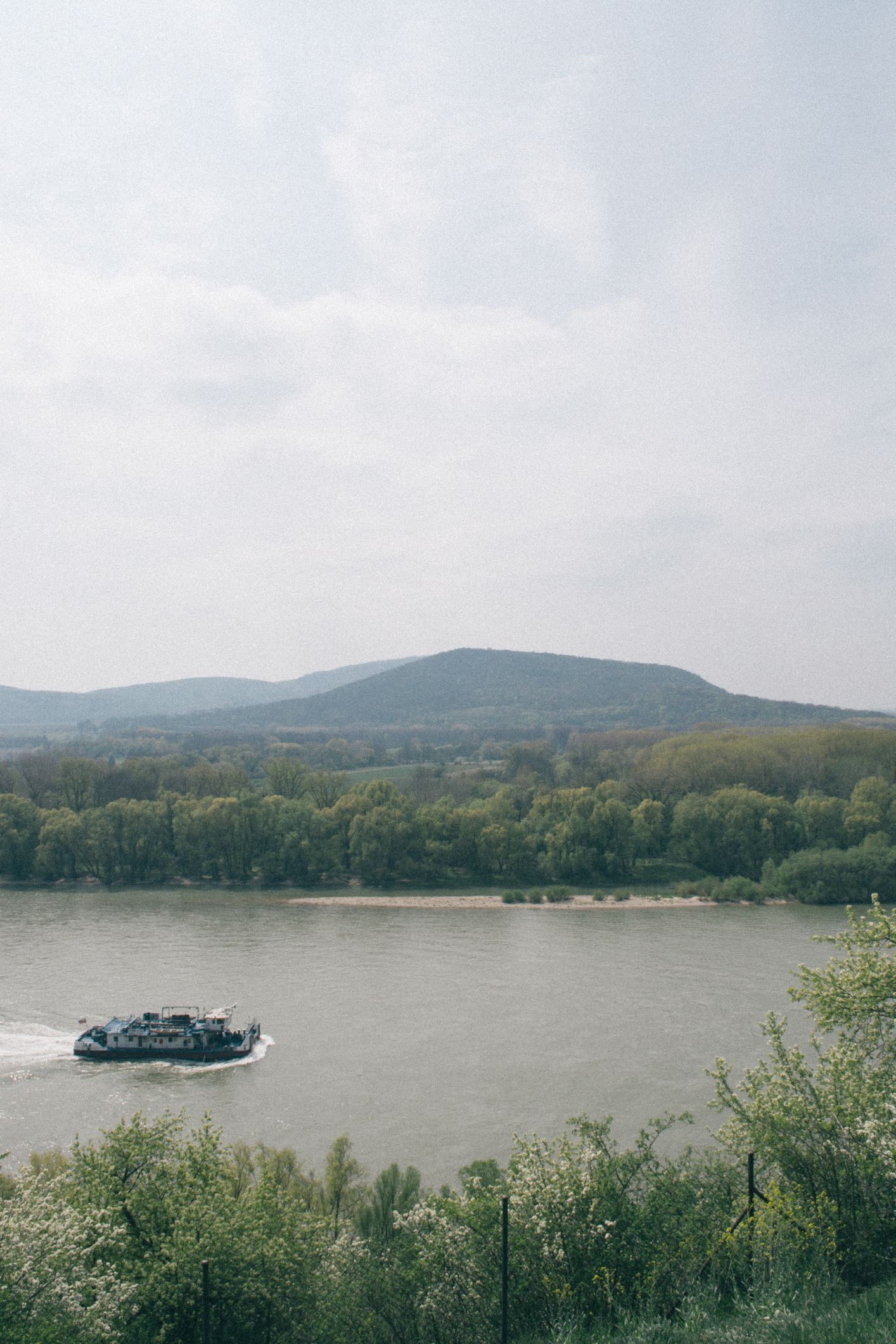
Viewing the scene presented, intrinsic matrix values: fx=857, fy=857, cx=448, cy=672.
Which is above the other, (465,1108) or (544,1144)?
(544,1144)

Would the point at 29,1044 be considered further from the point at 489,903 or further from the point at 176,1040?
the point at 489,903

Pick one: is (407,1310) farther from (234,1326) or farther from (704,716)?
(704,716)

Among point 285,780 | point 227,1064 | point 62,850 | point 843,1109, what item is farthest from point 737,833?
point 843,1109

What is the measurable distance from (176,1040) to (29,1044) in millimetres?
4168

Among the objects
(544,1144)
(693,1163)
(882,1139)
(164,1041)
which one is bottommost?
(164,1041)

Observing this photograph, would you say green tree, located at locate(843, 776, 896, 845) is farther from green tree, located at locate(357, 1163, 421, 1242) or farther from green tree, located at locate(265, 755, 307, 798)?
green tree, located at locate(357, 1163, 421, 1242)

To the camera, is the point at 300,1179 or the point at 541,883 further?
the point at 541,883

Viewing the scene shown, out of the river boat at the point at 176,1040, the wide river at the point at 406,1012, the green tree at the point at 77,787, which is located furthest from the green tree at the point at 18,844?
the river boat at the point at 176,1040

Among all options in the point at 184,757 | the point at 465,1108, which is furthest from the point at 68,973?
the point at 184,757

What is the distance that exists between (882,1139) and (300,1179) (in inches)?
373

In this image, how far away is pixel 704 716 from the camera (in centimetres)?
19862

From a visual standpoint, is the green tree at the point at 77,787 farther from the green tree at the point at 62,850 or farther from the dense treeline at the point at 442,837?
the green tree at the point at 62,850

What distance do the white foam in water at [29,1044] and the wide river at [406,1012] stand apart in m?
0.07

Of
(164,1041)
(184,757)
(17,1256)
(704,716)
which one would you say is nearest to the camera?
(17,1256)
